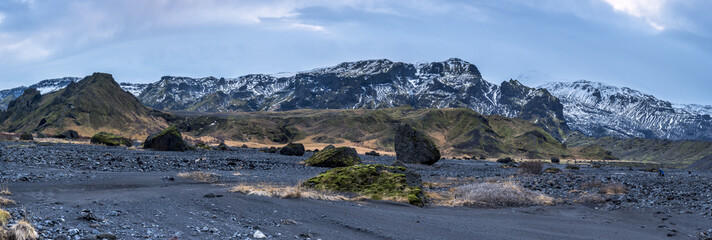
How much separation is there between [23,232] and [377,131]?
459 feet

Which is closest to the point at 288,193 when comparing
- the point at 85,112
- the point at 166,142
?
the point at 166,142

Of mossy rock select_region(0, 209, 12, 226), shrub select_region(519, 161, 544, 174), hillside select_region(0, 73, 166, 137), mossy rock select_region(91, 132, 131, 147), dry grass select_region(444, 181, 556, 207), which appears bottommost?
shrub select_region(519, 161, 544, 174)

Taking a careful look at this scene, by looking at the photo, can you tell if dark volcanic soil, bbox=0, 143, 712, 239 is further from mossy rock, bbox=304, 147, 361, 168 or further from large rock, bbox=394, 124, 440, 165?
large rock, bbox=394, 124, 440, 165

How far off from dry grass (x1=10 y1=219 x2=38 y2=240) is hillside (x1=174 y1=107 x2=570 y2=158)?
108m

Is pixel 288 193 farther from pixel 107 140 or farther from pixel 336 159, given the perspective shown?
pixel 107 140

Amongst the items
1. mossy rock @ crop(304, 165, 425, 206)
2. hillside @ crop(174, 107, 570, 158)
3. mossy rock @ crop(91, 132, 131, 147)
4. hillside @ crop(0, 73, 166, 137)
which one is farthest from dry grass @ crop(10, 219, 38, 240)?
hillside @ crop(174, 107, 570, 158)

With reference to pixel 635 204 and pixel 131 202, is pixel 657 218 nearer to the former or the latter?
pixel 635 204

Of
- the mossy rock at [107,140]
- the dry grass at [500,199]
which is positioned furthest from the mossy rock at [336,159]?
the mossy rock at [107,140]

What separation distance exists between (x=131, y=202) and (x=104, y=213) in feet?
7.26

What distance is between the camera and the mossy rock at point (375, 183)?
1722cm

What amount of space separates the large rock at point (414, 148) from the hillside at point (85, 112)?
7493cm

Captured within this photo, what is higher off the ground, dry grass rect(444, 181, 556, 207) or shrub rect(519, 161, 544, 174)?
dry grass rect(444, 181, 556, 207)

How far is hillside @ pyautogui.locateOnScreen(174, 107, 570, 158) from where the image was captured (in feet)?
410

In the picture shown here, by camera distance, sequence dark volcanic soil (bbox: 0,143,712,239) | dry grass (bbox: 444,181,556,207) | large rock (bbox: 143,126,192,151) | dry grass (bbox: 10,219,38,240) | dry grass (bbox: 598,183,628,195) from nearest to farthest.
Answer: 1. dry grass (bbox: 10,219,38,240)
2. dark volcanic soil (bbox: 0,143,712,239)
3. dry grass (bbox: 444,181,556,207)
4. dry grass (bbox: 598,183,628,195)
5. large rock (bbox: 143,126,192,151)
